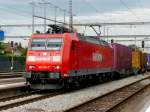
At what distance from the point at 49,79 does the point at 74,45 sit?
2.48 m

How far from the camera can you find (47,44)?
2359cm

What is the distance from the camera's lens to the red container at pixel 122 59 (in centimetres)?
3886

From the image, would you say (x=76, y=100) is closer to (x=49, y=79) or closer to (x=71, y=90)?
(x=49, y=79)

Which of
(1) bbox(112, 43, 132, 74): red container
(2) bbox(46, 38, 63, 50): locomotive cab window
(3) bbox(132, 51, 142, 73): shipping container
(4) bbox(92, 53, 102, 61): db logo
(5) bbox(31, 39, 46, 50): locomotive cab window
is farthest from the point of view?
(3) bbox(132, 51, 142, 73): shipping container

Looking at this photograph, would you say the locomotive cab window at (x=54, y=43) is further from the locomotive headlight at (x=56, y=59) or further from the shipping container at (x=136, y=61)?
the shipping container at (x=136, y=61)

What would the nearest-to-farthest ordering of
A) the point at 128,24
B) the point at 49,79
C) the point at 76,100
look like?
the point at 76,100 < the point at 49,79 < the point at 128,24

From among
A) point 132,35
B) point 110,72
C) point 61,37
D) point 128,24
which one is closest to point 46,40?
point 61,37

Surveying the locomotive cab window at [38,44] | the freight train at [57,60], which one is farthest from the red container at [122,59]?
the locomotive cab window at [38,44]

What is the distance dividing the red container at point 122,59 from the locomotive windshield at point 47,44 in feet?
48.3

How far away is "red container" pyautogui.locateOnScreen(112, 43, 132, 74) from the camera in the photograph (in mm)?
38862

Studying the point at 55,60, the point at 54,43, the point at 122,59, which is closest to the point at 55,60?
the point at 55,60

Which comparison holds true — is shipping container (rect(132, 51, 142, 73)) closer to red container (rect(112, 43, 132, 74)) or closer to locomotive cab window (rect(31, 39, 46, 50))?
red container (rect(112, 43, 132, 74))

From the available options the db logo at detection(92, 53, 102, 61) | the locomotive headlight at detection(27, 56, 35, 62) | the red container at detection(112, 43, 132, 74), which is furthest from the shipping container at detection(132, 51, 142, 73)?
the locomotive headlight at detection(27, 56, 35, 62)

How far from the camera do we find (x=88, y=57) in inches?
1067
